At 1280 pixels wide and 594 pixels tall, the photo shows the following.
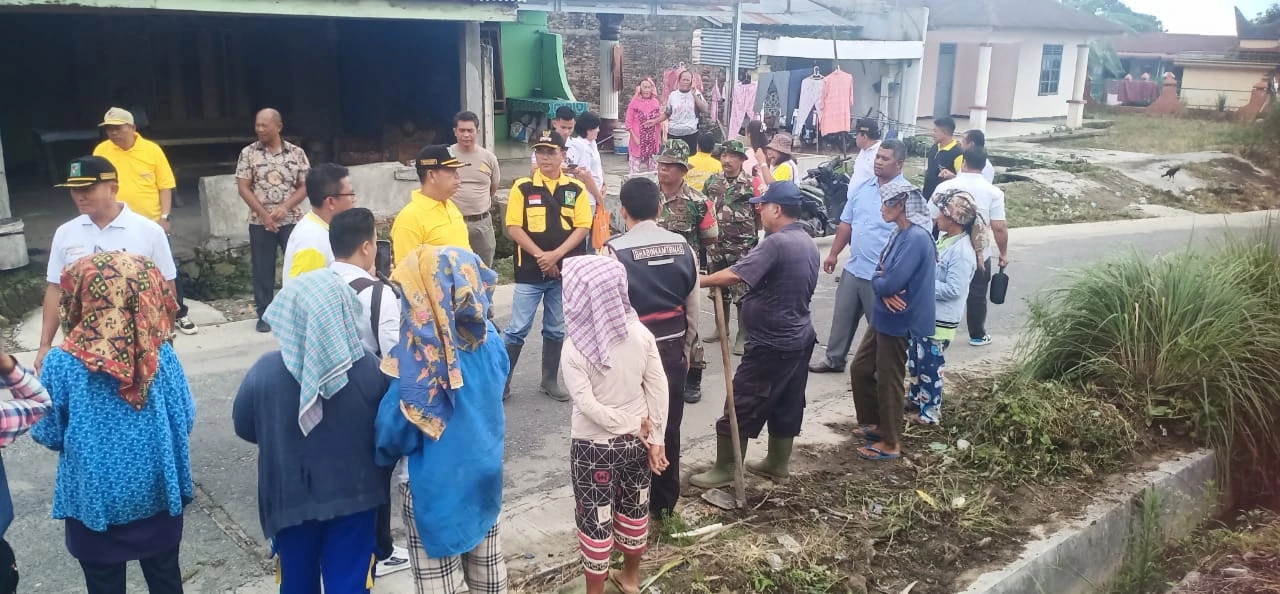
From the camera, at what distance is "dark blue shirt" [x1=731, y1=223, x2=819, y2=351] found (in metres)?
4.91

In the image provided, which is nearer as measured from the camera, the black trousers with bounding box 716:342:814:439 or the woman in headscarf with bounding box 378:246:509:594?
the woman in headscarf with bounding box 378:246:509:594

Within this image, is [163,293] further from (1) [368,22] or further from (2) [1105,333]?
(1) [368,22]

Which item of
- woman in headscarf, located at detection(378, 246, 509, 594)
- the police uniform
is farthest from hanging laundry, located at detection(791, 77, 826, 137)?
woman in headscarf, located at detection(378, 246, 509, 594)

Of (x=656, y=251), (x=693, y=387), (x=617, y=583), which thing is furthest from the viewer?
(x=693, y=387)

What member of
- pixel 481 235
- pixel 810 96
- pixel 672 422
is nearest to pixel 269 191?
pixel 481 235

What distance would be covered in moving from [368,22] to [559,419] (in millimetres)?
9166

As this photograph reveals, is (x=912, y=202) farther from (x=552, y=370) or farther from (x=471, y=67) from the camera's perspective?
(x=471, y=67)

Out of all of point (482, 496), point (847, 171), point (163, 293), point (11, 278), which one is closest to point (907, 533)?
point (482, 496)

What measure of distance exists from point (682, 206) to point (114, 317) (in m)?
4.01

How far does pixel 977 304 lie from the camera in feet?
26.6

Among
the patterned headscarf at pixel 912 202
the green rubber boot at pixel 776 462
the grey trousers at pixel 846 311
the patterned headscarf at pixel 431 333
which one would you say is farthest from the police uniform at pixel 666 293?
the grey trousers at pixel 846 311

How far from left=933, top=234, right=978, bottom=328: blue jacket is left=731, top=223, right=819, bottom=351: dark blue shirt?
5.61 ft

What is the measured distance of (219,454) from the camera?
18.0 feet

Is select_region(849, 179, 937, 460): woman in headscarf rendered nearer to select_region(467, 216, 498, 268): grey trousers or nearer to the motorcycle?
select_region(467, 216, 498, 268): grey trousers
